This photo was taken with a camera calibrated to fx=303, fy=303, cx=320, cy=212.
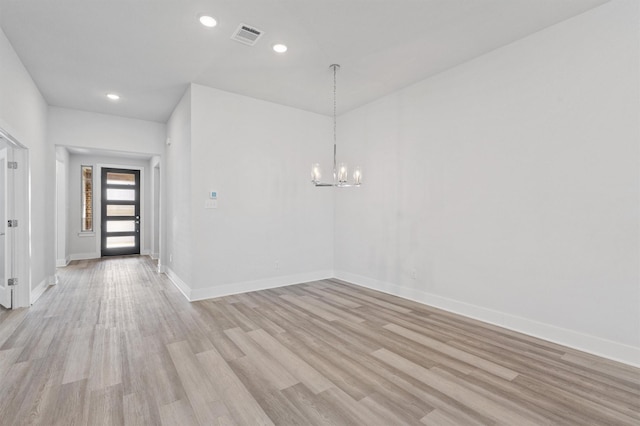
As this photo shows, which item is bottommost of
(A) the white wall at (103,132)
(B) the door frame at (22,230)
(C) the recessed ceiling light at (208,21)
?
(B) the door frame at (22,230)

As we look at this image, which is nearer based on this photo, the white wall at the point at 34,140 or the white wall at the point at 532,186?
the white wall at the point at 532,186

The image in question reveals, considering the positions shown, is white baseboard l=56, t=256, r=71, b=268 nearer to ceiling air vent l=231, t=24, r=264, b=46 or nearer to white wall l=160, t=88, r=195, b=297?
white wall l=160, t=88, r=195, b=297

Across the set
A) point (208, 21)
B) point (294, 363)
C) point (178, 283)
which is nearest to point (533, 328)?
point (294, 363)

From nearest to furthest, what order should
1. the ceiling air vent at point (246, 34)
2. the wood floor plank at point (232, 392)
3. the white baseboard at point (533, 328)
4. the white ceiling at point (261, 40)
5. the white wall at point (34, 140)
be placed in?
the wood floor plank at point (232, 392) < the white baseboard at point (533, 328) < the white ceiling at point (261, 40) < the ceiling air vent at point (246, 34) < the white wall at point (34, 140)

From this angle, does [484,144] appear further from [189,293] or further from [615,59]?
[189,293]

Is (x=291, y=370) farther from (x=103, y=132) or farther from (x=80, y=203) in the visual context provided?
(x=80, y=203)

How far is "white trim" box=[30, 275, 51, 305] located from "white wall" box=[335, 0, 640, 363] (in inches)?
200

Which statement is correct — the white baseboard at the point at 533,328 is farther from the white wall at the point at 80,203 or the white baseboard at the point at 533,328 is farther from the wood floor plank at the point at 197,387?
the white wall at the point at 80,203

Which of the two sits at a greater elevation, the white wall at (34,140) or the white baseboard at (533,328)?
the white wall at (34,140)

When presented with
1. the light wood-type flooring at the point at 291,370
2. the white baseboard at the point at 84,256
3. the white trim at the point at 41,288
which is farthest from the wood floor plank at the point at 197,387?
the white baseboard at the point at 84,256

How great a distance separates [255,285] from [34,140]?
3782 mm

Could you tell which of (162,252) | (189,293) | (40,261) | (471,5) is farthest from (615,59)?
(40,261)

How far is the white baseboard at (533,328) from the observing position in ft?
8.41

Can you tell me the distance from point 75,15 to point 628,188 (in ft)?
16.9
